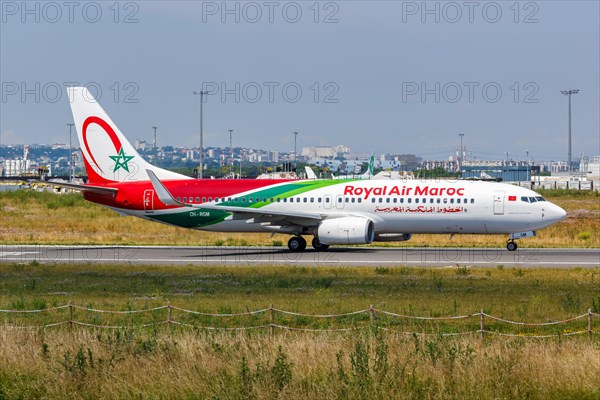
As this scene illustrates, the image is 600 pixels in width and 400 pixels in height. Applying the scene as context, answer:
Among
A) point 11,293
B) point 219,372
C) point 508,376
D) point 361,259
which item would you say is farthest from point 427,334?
point 361,259

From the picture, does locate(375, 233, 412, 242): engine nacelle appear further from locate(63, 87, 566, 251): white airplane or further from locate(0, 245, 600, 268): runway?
locate(0, 245, 600, 268): runway

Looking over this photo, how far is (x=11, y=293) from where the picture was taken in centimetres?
3622

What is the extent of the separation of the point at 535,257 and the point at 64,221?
41.0 meters

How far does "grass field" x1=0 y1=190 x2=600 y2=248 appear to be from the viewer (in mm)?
60469

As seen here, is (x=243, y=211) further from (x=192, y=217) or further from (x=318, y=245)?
(x=318, y=245)

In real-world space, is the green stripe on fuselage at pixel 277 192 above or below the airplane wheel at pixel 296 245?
above

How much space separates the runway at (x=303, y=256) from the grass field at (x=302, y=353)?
1223cm

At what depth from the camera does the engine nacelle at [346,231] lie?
5084 centimetres

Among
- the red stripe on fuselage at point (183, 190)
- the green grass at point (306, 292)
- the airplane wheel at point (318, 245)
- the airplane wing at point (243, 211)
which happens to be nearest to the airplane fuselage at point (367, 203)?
the red stripe on fuselage at point (183, 190)

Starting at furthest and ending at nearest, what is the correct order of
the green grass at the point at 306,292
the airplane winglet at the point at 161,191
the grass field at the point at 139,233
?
1. the grass field at the point at 139,233
2. the airplane winglet at the point at 161,191
3. the green grass at the point at 306,292

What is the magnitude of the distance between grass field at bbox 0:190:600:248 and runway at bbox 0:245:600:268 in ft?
12.1

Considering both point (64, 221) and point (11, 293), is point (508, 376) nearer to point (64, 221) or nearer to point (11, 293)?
point (11, 293)

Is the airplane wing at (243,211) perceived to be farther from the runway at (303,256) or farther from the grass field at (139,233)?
the grass field at (139,233)

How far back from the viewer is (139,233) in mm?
67625
